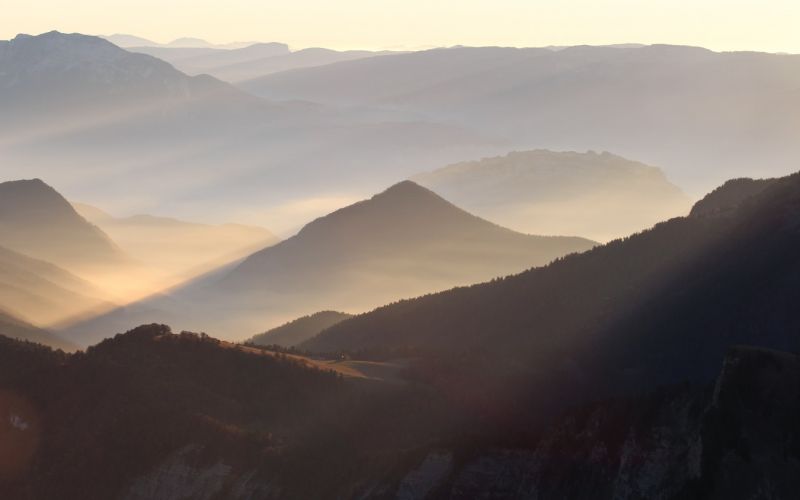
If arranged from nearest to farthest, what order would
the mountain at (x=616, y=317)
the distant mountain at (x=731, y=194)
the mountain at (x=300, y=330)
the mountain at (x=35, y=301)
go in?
the mountain at (x=616, y=317)
the distant mountain at (x=731, y=194)
the mountain at (x=300, y=330)
the mountain at (x=35, y=301)

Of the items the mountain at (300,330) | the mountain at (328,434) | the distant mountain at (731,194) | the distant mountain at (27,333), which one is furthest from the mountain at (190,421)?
the distant mountain at (27,333)

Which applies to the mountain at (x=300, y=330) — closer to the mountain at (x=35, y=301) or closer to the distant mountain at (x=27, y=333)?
the distant mountain at (x=27, y=333)

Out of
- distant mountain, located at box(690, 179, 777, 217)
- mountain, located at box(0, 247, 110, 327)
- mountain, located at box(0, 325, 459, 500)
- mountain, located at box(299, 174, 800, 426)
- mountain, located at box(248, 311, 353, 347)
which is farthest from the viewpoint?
mountain, located at box(0, 247, 110, 327)

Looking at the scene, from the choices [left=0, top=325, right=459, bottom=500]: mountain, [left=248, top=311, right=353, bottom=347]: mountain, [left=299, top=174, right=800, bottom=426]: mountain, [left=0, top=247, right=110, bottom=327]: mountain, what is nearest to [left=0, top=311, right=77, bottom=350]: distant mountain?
[left=0, top=247, right=110, bottom=327]: mountain

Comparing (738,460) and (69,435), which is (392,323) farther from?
(738,460)

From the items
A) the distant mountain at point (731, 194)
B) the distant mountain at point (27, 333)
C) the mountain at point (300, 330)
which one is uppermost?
the distant mountain at point (731, 194)

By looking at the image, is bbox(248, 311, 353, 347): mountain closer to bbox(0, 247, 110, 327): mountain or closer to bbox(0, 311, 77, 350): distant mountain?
bbox(0, 311, 77, 350): distant mountain
